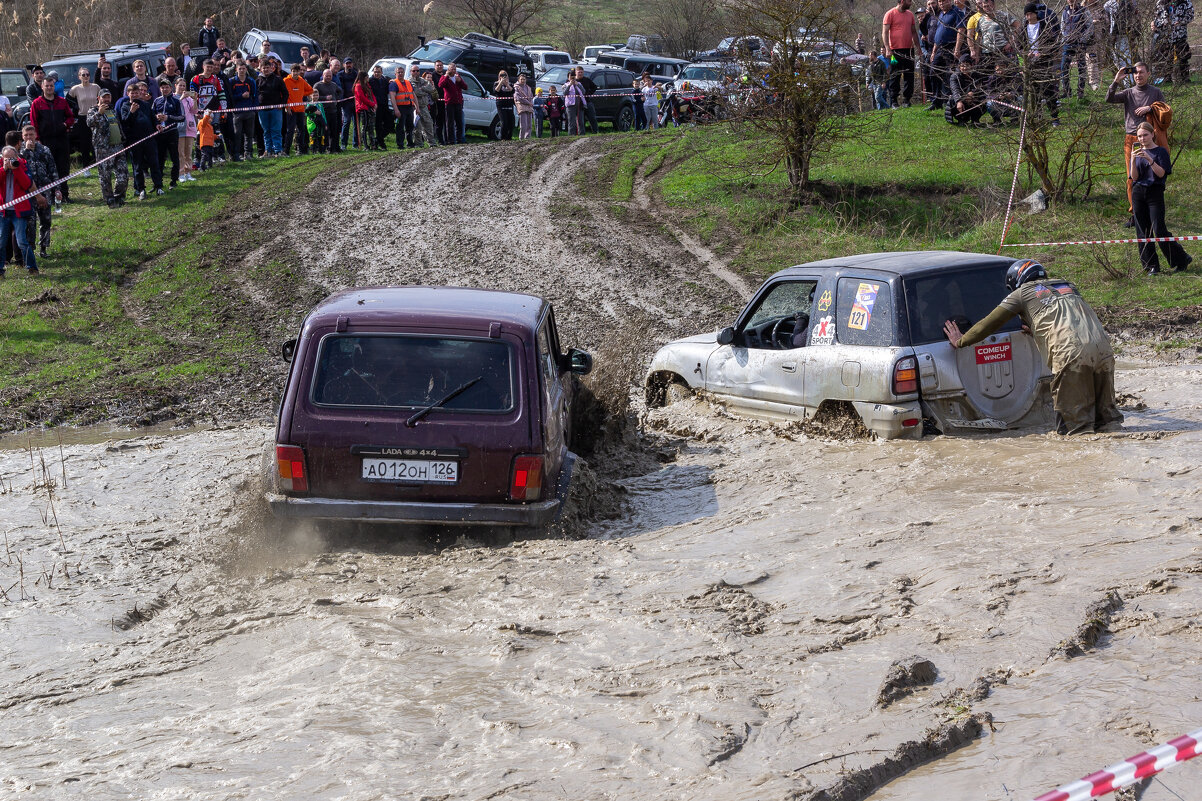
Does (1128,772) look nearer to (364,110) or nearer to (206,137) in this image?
(206,137)

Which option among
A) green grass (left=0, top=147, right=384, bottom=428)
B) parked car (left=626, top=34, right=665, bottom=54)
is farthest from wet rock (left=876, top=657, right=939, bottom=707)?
parked car (left=626, top=34, right=665, bottom=54)

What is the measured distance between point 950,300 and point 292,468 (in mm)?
4639

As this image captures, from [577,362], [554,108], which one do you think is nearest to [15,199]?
[577,362]

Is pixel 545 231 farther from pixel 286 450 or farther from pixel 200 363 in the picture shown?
pixel 286 450

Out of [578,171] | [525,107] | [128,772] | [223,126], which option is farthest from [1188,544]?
[525,107]

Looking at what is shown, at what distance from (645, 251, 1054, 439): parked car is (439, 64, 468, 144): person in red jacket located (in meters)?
18.0

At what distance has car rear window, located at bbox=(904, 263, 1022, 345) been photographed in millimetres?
8078

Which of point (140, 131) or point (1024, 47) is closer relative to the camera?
point (1024, 47)

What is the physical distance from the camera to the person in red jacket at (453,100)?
2553cm

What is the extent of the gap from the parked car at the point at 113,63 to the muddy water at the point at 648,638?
59.6 ft

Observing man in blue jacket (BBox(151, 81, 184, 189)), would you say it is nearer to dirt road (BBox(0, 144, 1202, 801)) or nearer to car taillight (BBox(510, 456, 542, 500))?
dirt road (BBox(0, 144, 1202, 801))

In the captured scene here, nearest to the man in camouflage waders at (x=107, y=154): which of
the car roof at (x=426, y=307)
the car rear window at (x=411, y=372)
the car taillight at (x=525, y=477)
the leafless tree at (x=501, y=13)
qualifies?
the car roof at (x=426, y=307)

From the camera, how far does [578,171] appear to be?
22750 millimetres

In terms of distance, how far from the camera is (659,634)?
5121 mm
